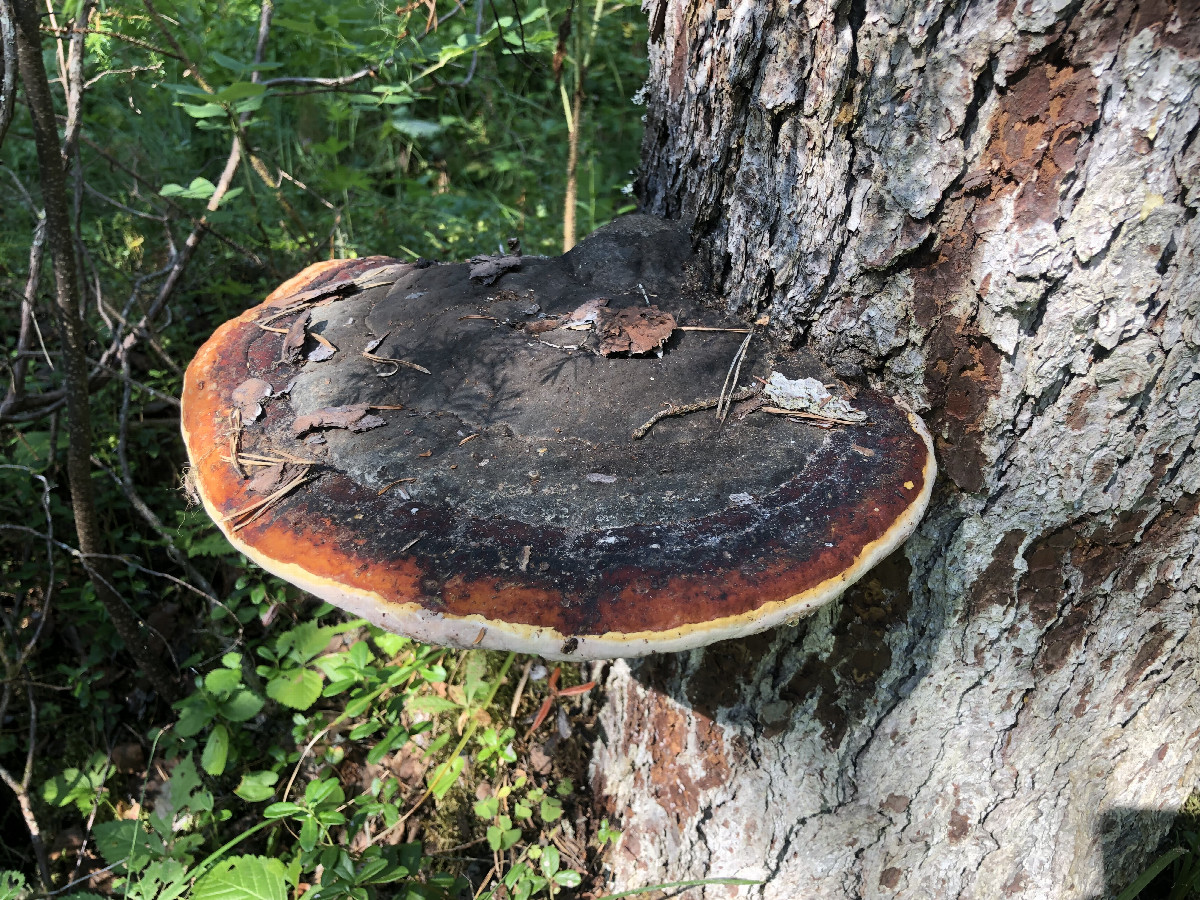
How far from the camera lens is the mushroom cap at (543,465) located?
1.21 metres

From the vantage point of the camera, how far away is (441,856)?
8.53ft

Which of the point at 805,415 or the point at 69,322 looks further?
the point at 69,322

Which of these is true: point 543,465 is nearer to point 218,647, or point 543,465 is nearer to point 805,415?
point 805,415

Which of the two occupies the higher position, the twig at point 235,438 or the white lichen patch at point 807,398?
the white lichen patch at point 807,398

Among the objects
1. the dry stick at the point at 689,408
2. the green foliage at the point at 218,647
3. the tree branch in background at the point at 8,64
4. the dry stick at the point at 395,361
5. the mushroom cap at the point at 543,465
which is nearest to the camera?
the mushroom cap at the point at 543,465

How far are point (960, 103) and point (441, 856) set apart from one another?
2.75 m

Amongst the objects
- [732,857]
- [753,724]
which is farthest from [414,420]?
[732,857]

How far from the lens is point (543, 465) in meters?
1.44

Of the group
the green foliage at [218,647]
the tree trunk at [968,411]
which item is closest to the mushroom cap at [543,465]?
the tree trunk at [968,411]

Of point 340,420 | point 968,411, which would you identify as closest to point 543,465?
point 340,420

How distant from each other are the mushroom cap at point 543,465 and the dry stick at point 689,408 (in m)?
0.01

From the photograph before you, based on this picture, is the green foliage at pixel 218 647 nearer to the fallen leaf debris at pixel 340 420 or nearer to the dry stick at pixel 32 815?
the dry stick at pixel 32 815

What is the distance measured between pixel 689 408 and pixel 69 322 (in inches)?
87.6

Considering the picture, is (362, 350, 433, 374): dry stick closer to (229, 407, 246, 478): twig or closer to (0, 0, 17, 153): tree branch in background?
(229, 407, 246, 478): twig
